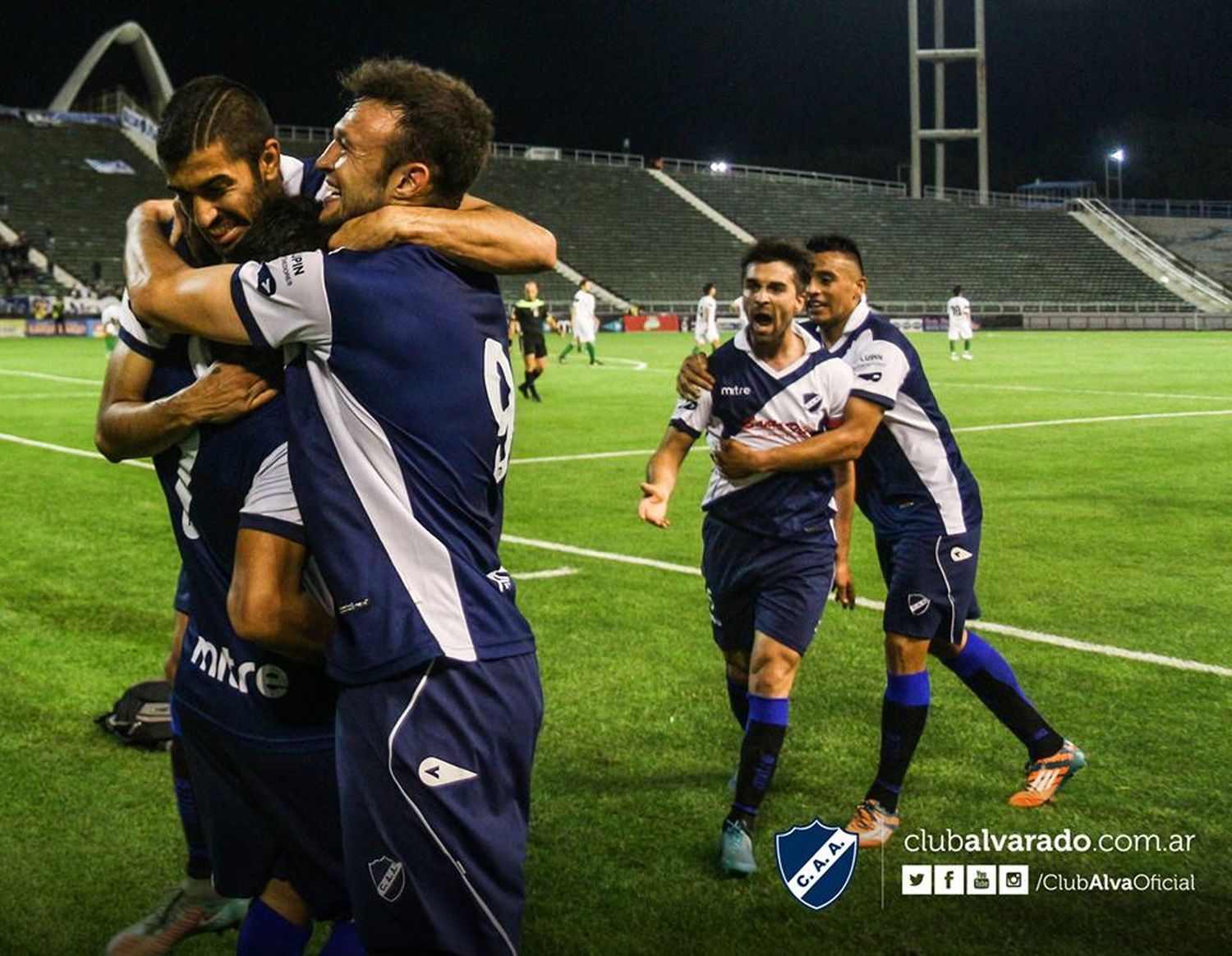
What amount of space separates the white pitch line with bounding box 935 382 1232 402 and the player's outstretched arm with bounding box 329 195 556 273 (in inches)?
824

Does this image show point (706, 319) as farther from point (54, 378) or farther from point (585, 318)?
point (54, 378)

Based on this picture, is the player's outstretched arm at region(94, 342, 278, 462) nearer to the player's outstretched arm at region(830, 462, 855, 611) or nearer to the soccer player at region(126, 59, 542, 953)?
the soccer player at region(126, 59, 542, 953)

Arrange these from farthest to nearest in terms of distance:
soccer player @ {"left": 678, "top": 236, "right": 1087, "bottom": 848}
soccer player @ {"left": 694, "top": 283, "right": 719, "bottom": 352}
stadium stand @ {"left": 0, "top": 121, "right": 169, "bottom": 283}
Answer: stadium stand @ {"left": 0, "top": 121, "right": 169, "bottom": 283}, soccer player @ {"left": 694, "top": 283, "right": 719, "bottom": 352}, soccer player @ {"left": 678, "top": 236, "right": 1087, "bottom": 848}

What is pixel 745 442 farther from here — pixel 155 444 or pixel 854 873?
pixel 155 444

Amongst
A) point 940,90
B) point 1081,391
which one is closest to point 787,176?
point 940,90

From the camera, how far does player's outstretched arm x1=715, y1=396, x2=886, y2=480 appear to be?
5.15 meters

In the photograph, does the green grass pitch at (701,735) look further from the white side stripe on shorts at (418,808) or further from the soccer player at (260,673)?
the white side stripe on shorts at (418,808)

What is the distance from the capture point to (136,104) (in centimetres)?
6744

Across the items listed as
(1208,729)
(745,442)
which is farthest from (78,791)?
(1208,729)

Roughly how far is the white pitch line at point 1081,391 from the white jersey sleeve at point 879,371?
1806 cm

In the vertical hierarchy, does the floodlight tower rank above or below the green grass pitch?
above

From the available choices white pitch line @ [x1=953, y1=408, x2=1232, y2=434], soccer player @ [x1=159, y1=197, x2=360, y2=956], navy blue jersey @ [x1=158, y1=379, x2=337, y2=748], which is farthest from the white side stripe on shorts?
white pitch line @ [x1=953, y1=408, x2=1232, y2=434]

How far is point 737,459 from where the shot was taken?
5152mm

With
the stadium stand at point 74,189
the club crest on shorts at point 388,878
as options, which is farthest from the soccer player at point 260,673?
the stadium stand at point 74,189
